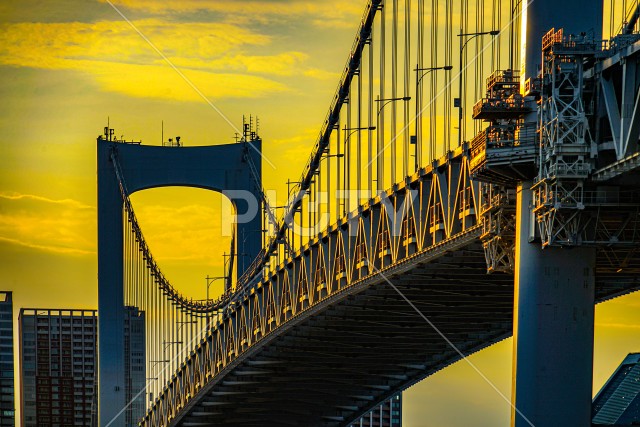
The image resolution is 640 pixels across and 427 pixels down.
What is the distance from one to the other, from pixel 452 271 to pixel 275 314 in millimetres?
12630

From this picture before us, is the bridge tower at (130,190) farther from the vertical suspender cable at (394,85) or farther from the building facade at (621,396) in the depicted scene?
the building facade at (621,396)

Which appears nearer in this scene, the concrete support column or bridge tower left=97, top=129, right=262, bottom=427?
the concrete support column

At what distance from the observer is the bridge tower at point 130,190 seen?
69562 millimetres

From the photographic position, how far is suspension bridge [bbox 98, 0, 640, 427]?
3120 centimetres

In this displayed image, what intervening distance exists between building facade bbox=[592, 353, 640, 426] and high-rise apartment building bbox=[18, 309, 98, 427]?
44845 millimetres

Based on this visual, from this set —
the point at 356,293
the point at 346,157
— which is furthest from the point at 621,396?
the point at 356,293

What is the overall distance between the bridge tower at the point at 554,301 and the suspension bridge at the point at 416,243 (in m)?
0.03

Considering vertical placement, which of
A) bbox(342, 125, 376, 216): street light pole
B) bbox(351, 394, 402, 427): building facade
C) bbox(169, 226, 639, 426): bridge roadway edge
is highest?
bbox(342, 125, 376, 216): street light pole

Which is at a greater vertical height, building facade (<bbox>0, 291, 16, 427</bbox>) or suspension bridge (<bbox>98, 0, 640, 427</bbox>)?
suspension bridge (<bbox>98, 0, 640, 427</bbox>)

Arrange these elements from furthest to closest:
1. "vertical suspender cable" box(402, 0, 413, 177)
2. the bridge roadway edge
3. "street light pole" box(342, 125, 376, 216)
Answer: "street light pole" box(342, 125, 376, 216) < "vertical suspender cable" box(402, 0, 413, 177) < the bridge roadway edge

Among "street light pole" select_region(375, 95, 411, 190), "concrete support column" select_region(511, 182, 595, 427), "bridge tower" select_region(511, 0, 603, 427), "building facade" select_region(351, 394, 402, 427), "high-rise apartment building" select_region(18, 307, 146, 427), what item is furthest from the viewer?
"building facade" select_region(351, 394, 402, 427)

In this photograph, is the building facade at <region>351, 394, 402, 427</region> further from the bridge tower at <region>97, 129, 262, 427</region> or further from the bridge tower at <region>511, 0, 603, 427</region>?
the bridge tower at <region>511, 0, 603, 427</region>

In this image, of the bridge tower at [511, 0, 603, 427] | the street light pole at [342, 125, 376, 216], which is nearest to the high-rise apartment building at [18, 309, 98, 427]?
the street light pole at [342, 125, 376, 216]

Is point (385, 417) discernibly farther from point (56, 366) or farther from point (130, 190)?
point (130, 190)
